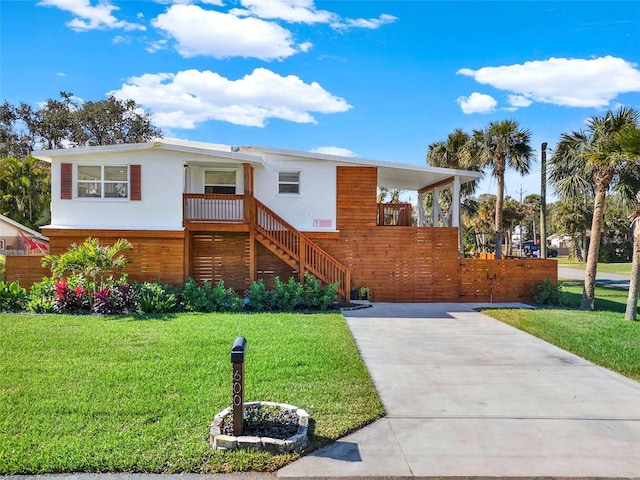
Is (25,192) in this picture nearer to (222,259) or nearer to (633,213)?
(222,259)

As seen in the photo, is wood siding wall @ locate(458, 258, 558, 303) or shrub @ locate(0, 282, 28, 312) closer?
shrub @ locate(0, 282, 28, 312)

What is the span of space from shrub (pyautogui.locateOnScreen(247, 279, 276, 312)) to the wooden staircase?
147cm

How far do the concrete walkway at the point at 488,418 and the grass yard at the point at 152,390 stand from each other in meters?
0.37

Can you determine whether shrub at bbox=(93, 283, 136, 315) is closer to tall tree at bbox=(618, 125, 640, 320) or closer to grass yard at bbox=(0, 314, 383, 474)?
grass yard at bbox=(0, 314, 383, 474)

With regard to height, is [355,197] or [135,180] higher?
[135,180]

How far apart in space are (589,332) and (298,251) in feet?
26.6

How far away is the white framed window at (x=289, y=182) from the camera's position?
1525 centimetres

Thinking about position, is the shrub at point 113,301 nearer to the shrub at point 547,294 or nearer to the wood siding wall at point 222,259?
the wood siding wall at point 222,259

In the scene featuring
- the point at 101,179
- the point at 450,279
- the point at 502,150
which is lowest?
the point at 450,279

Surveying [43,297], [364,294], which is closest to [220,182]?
[364,294]

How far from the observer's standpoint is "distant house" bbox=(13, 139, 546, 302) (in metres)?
13.8

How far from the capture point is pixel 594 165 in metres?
13.2

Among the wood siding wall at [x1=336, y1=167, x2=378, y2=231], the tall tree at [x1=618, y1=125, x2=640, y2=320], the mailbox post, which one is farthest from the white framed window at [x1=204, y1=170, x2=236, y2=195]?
the mailbox post

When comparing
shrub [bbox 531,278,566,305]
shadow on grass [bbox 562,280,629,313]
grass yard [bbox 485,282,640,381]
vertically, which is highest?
shrub [bbox 531,278,566,305]
